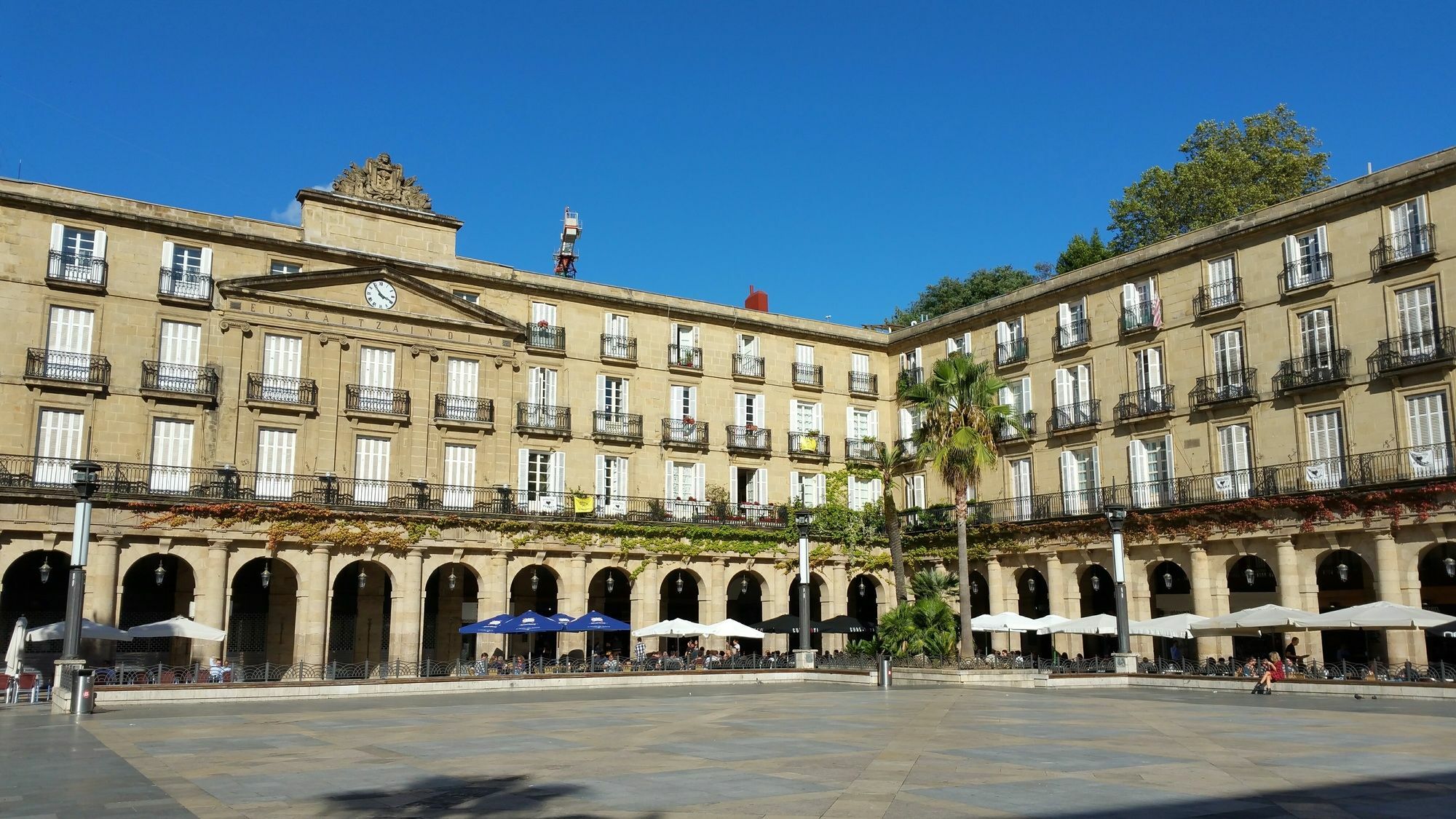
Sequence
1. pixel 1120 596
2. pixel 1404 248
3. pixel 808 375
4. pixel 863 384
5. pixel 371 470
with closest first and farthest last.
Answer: pixel 1120 596 < pixel 1404 248 < pixel 371 470 < pixel 808 375 < pixel 863 384

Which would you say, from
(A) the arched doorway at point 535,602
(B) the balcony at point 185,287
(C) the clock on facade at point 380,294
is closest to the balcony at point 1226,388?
(A) the arched doorway at point 535,602

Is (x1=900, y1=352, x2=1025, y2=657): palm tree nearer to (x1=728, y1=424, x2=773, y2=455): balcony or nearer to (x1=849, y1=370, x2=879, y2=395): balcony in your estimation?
(x1=728, y1=424, x2=773, y2=455): balcony

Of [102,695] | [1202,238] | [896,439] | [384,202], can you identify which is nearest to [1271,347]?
[1202,238]

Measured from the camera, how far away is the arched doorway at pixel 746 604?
2058 inches

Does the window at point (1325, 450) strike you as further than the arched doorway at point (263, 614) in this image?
No

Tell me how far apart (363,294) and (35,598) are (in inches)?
559

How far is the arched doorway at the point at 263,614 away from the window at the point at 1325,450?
108 feet

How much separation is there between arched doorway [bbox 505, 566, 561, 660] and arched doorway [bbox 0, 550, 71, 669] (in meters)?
14.5

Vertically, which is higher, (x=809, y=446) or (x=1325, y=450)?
(x=809, y=446)

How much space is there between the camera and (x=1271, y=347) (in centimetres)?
3906

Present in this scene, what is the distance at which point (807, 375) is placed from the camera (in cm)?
5209

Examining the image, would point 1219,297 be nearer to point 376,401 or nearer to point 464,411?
point 464,411

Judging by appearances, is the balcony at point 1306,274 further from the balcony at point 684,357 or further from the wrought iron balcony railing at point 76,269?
the wrought iron balcony railing at point 76,269

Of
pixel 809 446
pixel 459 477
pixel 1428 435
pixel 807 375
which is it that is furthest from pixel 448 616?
pixel 1428 435
